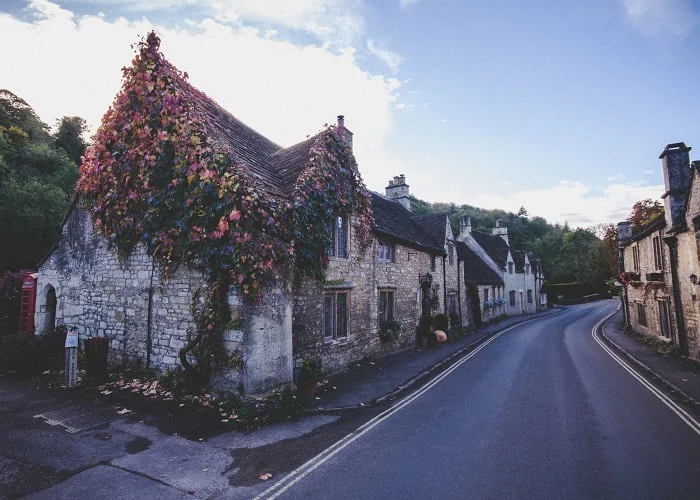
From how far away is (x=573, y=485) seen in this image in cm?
533

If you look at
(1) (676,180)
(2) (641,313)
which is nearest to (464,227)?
(2) (641,313)

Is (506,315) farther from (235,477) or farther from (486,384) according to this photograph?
(235,477)

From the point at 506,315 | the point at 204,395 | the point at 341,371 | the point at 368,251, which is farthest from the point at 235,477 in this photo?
the point at 506,315

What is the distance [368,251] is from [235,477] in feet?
32.4

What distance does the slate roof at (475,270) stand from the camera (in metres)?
29.1

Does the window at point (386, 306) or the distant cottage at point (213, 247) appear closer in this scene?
the distant cottage at point (213, 247)

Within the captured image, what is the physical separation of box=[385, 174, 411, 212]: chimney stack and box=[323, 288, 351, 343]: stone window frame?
14681mm

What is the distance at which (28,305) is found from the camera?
14.1 metres

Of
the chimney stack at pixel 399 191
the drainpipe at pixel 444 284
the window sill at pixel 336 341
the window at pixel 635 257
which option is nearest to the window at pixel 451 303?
the drainpipe at pixel 444 284

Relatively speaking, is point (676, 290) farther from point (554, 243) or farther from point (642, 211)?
point (554, 243)

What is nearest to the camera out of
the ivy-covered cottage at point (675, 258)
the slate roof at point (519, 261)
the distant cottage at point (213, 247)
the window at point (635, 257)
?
the distant cottage at point (213, 247)

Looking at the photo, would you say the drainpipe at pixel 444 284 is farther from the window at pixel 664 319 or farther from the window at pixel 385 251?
the window at pixel 664 319

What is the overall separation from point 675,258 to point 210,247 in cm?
1830

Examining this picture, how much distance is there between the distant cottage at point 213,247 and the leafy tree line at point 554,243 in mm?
46192
